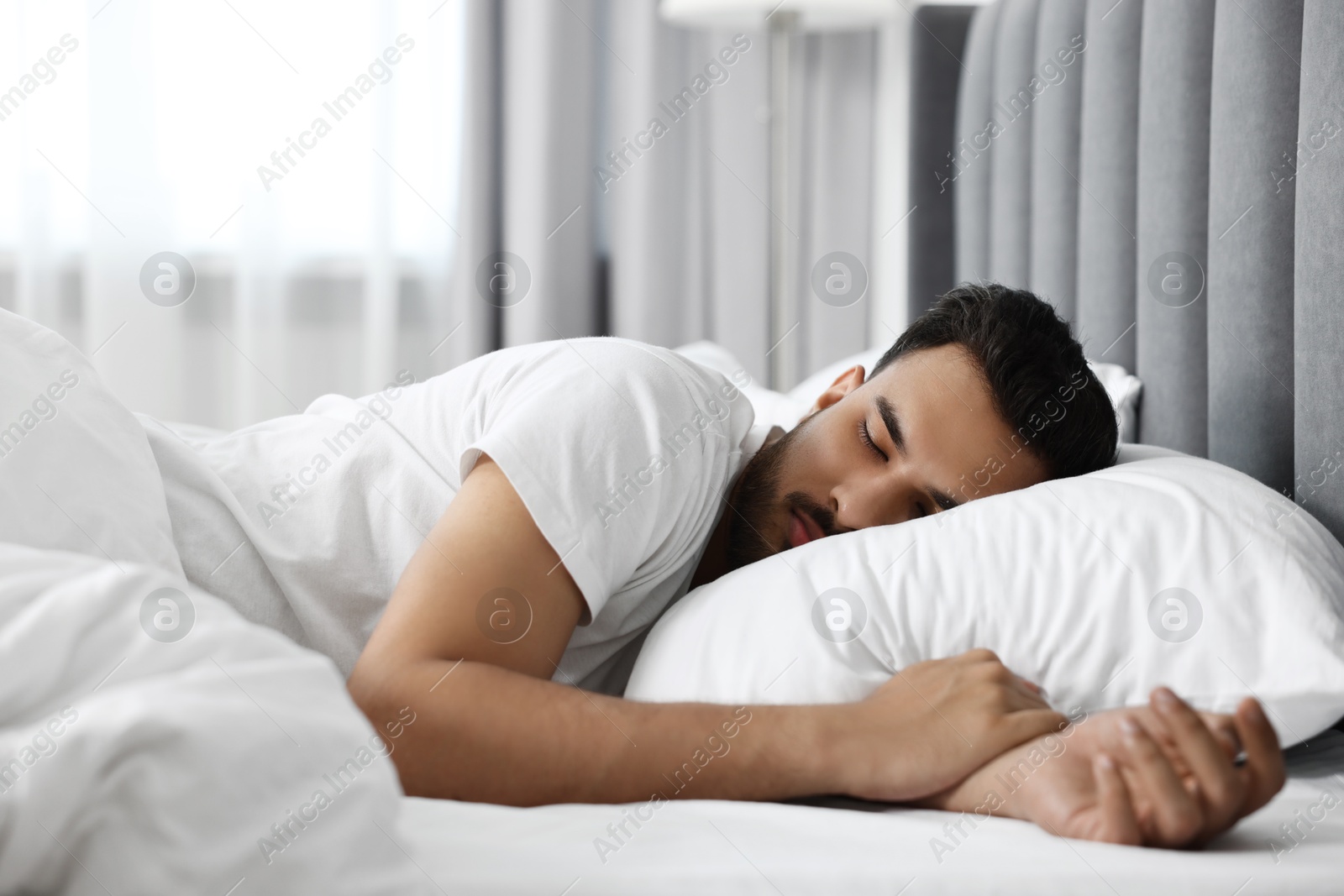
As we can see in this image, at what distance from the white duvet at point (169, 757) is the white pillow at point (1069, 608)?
346 mm

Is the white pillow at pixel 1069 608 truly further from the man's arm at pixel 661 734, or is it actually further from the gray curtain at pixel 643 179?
the gray curtain at pixel 643 179

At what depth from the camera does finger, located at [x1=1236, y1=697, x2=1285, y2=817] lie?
59cm

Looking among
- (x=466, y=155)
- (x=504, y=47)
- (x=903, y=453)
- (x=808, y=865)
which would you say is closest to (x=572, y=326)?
(x=466, y=155)

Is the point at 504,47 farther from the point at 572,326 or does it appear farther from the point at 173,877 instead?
the point at 173,877

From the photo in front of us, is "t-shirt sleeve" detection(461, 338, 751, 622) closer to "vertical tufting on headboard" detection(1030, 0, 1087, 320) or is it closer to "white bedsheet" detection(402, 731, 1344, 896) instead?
"white bedsheet" detection(402, 731, 1344, 896)

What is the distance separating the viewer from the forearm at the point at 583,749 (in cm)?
72

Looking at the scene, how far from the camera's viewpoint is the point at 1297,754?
2.75 ft

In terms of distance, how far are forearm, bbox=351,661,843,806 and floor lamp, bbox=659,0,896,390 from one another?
174 centimetres

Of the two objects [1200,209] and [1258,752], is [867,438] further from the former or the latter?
[1200,209]

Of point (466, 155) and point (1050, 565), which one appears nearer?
point (1050, 565)

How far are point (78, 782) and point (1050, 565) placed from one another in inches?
25.8

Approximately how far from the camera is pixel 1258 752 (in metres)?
0.59

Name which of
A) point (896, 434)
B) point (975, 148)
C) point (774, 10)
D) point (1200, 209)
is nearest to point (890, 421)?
point (896, 434)

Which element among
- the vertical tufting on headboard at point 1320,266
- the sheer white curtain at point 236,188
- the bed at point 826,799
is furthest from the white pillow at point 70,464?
the sheer white curtain at point 236,188
